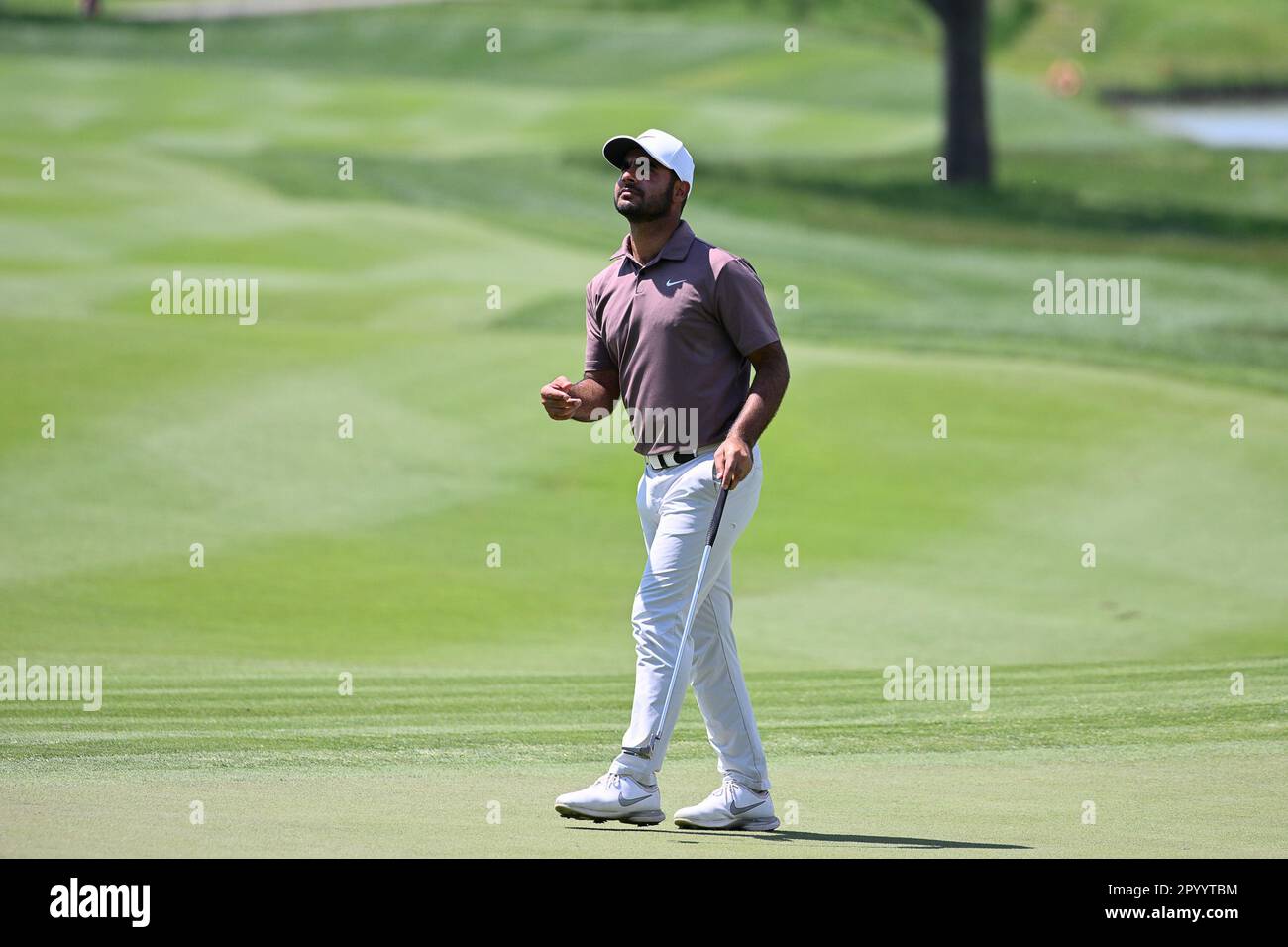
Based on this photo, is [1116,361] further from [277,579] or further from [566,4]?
[566,4]

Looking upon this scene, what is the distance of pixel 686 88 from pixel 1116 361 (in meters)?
33.5

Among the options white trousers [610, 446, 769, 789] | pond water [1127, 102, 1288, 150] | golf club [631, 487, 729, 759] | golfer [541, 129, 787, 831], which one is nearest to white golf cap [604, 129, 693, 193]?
golfer [541, 129, 787, 831]

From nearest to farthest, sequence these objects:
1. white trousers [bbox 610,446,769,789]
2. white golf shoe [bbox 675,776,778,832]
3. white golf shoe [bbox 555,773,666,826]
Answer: white golf shoe [bbox 555,773,666,826] → white golf shoe [bbox 675,776,778,832] → white trousers [bbox 610,446,769,789]

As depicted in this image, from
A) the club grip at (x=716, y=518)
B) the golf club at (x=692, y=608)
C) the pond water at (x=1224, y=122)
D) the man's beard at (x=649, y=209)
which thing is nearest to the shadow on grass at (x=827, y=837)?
the golf club at (x=692, y=608)

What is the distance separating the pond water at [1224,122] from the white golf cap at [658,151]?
4148 centimetres

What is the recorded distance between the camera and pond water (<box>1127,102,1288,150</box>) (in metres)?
49.4

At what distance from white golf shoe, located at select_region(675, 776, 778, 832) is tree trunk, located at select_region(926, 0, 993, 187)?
29.3 meters

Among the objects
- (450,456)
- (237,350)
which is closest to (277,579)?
(450,456)

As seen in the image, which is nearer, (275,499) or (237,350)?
(275,499)

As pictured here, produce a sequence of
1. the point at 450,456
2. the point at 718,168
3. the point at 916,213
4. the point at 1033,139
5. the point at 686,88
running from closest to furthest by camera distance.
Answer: the point at 450,456, the point at 916,213, the point at 718,168, the point at 1033,139, the point at 686,88

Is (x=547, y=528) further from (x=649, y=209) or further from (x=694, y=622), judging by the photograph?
(x=649, y=209)

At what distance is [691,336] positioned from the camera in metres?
6.79

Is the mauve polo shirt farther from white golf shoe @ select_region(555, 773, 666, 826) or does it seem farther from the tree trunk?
the tree trunk

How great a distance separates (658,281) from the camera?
22.6 ft
